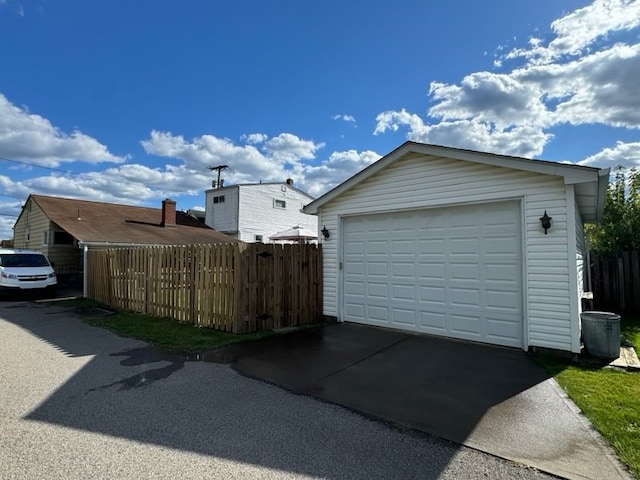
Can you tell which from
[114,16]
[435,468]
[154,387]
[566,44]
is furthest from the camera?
[114,16]

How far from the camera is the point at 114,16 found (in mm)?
9617

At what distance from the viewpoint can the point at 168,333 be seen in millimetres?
7145

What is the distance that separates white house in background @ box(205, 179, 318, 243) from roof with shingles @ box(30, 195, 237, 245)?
4.63ft

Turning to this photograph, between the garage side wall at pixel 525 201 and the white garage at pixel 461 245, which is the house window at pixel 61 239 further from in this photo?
the garage side wall at pixel 525 201

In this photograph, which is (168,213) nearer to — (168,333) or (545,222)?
(168,333)

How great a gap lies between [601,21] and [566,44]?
1.12 m

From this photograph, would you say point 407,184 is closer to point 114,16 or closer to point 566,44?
point 566,44

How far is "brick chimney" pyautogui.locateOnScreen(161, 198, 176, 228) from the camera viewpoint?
67.1 feet

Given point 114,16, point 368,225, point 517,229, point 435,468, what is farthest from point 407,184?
point 114,16

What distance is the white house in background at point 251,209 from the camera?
23.2m

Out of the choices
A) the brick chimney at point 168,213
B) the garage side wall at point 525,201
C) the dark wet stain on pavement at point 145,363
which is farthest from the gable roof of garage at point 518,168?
the brick chimney at point 168,213

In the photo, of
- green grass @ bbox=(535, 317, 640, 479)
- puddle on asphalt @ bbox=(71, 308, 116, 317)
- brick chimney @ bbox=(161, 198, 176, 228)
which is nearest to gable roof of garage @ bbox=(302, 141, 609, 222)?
green grass @ bbox=(535, 317, 640, 479)

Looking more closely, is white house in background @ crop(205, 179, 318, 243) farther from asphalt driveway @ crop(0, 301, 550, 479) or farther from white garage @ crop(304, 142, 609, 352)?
asphalt driveway @ crop(0, 301, 550, 479)

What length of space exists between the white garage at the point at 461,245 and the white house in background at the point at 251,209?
14.9 meters
